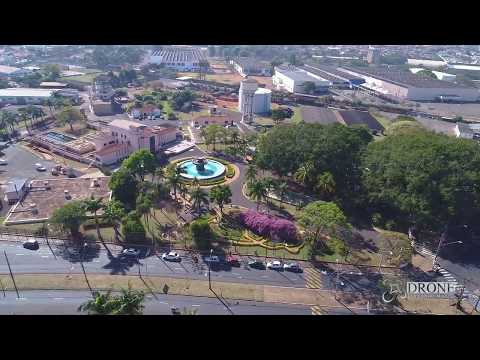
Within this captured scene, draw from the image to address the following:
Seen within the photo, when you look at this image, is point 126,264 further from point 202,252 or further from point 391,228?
point 391,228

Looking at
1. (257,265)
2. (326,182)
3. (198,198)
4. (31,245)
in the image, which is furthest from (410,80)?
(31,245)

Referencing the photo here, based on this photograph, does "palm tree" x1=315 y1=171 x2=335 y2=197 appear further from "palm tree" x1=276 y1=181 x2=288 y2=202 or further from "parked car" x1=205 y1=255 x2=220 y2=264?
"parked car" x1=205 y1=255 x2=220 y2=264

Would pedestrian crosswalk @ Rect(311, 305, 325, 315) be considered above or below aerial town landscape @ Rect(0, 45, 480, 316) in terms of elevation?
below

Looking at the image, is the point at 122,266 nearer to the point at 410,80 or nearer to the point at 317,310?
the point at 317,310

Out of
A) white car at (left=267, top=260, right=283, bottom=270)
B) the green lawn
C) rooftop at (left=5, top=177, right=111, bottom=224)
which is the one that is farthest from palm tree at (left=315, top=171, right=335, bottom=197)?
the green lawn

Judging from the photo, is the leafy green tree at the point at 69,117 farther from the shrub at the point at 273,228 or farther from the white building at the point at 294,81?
the white building at the point at 294,81

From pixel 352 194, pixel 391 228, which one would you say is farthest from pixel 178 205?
pixel 391 228

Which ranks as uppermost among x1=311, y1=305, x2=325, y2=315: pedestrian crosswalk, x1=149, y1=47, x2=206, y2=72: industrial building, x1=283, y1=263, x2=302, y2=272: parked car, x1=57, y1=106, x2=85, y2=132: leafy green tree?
x1=149, y1=47, x2=206, y2=72: industrial building
